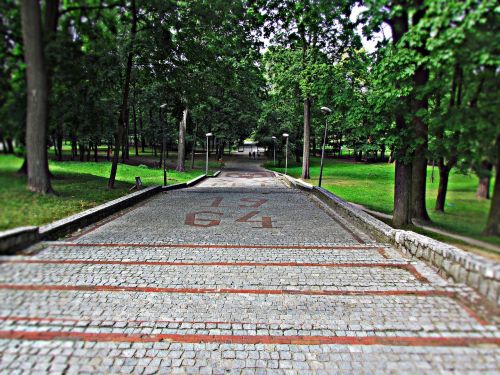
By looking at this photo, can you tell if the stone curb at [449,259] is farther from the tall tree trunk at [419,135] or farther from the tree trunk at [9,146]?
the tree trunk at [9,146]

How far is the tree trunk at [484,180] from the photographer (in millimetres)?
3207

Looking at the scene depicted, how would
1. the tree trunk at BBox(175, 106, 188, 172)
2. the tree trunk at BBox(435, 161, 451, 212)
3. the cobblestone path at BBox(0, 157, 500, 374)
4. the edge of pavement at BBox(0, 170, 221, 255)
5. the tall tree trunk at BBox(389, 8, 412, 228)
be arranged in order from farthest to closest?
1. the tree trunk at BBox(175, 106, 188, 172)
2. the tall tree trunk at BBox(389, 8, 412, 228)
3. the tree trunk at BBox(435, 161, 451, 212)
4. the edge of pavement at BBox(0, 170, 221, 255)
5. the cobblestone path at BBox(0, 157, 500, 374)

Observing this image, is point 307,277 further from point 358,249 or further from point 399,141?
point 399,141

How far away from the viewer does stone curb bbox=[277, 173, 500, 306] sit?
403cm

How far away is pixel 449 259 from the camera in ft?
16.4

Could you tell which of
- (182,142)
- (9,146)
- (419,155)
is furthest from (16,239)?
(182,142)

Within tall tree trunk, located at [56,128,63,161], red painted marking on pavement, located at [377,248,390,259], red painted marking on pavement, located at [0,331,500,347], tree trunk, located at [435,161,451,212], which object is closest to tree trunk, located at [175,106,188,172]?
red painted marking on pavement, located at [377,248,390,259]

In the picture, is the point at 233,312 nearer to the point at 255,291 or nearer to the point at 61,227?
the point at 255,291

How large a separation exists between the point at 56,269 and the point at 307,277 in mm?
3694

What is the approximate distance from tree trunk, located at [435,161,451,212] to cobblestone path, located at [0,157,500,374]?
1.08 metres

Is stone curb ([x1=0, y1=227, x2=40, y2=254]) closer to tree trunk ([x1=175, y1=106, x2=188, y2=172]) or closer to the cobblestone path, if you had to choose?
the cobblestone path

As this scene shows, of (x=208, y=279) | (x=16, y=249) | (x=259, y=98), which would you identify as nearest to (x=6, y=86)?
(x=16, y=249)

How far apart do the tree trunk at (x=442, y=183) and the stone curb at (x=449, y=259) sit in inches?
24.4

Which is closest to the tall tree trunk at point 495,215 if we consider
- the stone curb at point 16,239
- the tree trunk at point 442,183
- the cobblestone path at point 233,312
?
the cobblestone path at point 233,312
